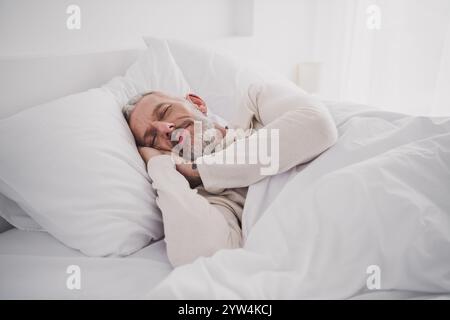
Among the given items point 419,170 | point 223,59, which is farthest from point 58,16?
point 419,170

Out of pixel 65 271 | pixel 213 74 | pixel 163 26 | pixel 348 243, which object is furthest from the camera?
pixel 163 26

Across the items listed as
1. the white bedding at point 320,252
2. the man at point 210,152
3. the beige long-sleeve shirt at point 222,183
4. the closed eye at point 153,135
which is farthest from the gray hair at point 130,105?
the white bedding at point 320,252

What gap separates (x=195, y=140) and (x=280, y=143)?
0.90ft

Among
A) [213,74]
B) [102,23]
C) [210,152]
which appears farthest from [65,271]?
[102,23]

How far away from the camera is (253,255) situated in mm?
811

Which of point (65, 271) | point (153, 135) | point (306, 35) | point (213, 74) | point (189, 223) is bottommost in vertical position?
point (65, 271)

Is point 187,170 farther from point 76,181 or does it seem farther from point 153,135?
point 76,181

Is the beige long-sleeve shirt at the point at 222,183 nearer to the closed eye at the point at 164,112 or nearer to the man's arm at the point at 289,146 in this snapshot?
the man's arm at the point at 289,146

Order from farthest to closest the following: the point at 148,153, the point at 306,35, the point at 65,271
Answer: the point at 306,35 < the point at 148,153 < the point at 65,271

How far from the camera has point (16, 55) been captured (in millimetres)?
1257

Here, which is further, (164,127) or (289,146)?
(164,127)

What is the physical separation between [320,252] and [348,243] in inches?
2.3

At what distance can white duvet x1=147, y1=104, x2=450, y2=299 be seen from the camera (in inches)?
29.7

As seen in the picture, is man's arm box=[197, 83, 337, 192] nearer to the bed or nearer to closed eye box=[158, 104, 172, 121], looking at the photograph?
the bed
